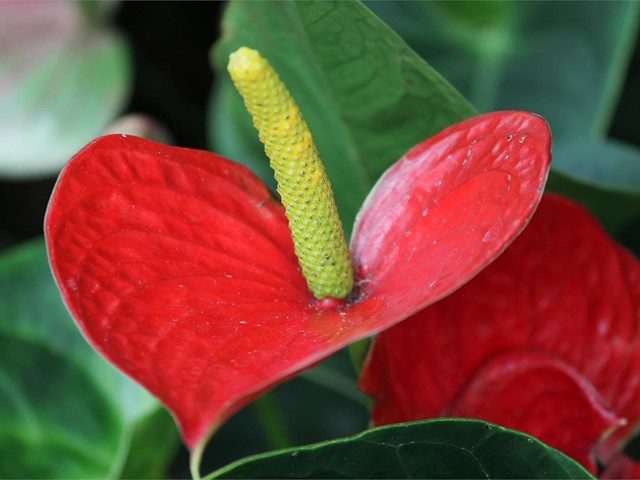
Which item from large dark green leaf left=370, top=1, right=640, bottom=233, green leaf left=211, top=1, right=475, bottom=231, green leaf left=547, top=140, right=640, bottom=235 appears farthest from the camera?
large dark green leaf left=370, top=1, right=640, bottom=233

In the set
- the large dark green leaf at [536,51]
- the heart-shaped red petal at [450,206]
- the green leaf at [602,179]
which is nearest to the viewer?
the heart-shaped red petal at [450,206]

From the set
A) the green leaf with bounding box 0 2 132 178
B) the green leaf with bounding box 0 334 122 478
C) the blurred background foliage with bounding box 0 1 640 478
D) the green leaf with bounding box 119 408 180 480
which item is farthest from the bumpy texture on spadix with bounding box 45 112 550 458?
the green leaf with bounding box 0 2 132 178

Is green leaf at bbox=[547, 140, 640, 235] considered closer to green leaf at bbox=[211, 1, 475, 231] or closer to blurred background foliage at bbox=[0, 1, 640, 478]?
blurred background foliage at bbox=[0, 1, 640, 478]

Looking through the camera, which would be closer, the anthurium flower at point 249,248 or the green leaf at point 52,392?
the anthurium flower at point 249,248

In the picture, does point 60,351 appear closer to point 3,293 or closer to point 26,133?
point 3,293

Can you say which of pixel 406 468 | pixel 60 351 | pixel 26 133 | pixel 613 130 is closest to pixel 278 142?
pixel 406 468

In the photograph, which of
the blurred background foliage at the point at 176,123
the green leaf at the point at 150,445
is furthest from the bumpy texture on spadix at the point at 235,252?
the green leaf at the point at 150,445

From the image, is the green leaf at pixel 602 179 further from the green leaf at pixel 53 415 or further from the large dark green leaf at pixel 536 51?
the green leaf at pixel 53 415
